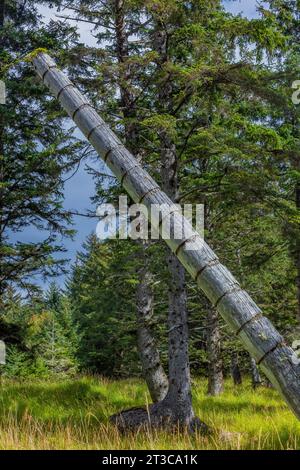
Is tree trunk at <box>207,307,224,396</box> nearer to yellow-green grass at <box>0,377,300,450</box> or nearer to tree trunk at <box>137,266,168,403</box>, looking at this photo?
yellow-green grass at <box>0,377,300,450</box>

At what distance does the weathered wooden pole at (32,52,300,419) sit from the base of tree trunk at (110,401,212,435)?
272 cm

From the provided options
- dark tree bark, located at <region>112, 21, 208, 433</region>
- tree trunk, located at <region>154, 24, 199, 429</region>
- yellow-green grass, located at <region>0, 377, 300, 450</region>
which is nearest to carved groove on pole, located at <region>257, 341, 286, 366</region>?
yellow-green grass, located at <region>0, 377, 300, 450</region>

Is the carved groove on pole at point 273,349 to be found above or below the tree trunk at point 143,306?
below

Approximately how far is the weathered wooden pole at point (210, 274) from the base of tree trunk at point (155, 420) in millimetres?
2721

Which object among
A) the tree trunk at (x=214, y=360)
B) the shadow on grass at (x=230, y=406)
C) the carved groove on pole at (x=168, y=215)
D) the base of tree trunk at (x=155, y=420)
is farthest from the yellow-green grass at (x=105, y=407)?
the carved groove on pole at (x=168, y=215)

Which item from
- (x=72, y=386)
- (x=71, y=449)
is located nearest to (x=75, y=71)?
(x=72, y=386)

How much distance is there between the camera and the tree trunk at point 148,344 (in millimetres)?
9867

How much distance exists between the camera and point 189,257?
5633 millimetres

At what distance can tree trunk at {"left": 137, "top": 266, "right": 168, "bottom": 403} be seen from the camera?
32.4 feet

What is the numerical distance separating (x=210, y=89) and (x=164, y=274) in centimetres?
391

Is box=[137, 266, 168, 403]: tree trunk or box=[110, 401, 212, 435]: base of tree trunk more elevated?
box=[137, 266, 168, 403]: tree trunk

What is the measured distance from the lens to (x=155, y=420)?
7.77m

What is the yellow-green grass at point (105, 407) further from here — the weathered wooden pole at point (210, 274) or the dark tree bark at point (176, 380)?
the weathered wooden pole at point (210, 274)

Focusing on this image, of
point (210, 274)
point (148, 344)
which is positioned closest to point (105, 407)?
point (148, 344)
